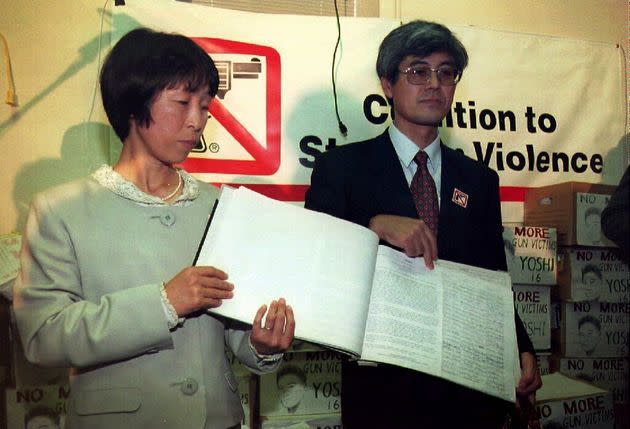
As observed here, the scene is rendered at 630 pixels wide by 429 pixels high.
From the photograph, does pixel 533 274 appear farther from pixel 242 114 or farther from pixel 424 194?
pixel 242 114

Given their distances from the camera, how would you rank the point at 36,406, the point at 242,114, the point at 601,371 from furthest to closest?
the point at 601,371, the point at 242,114, the point at 36,406

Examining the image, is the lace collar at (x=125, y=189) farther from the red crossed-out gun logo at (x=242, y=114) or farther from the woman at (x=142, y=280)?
the red crossed-out gun logo at (x=242, y=114)

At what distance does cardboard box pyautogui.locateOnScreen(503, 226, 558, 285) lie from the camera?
2162 mm

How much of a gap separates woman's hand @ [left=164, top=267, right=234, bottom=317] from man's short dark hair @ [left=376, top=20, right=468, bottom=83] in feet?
3.02

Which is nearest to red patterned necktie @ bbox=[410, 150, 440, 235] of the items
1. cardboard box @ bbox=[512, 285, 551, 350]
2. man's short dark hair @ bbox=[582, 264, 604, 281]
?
cardboard box @ bbox=[512, 285, 551, 350]

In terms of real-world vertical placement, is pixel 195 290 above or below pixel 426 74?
below

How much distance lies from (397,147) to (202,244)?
2.35 feet

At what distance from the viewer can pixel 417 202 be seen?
1.33 metres

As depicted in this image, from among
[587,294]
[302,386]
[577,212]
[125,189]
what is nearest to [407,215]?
[125,189]

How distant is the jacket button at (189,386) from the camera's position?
36.6 inches

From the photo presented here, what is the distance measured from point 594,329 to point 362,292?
1768 mm

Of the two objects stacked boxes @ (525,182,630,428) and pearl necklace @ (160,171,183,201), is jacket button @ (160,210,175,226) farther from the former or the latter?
stacked boxes @ (525,182,630,428)

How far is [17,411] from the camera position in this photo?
5.76 feet

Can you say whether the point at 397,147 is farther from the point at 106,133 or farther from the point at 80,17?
the point at 80,17
